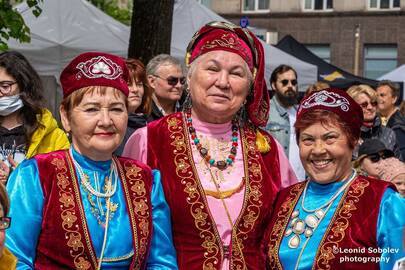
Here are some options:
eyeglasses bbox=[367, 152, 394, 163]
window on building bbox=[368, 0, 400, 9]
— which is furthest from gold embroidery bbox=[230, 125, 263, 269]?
window on building bbox=[368, 0, 400, 9]

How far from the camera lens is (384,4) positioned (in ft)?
101

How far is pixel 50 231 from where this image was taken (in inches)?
134

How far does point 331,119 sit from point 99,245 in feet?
3.89

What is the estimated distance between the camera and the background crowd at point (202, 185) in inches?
135

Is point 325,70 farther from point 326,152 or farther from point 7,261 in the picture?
point 7,261

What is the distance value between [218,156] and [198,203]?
0.28 m

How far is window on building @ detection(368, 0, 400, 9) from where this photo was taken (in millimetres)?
30672

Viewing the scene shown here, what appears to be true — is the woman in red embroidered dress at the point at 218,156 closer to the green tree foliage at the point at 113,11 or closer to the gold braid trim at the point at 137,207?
the gold braid trim at the point at 137,207

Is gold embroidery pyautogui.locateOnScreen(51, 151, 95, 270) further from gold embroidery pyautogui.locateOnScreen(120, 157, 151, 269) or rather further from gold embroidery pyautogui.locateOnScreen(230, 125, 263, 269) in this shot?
gold embroidery pyautogui.locateOnScreen(230, 125, 263, 269)

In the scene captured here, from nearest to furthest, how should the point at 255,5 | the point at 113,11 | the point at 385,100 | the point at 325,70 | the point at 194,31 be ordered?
the point at 385,100
the point at 194,31
the point at 325,70
the point at 113,11
the point at 255,5

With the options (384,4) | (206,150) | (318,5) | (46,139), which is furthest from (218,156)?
(318,5)

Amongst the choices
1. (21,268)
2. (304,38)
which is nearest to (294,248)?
(21,268)

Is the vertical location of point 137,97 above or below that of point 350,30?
below

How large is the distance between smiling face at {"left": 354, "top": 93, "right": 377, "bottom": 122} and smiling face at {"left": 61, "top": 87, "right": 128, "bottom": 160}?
3844 millimetres
